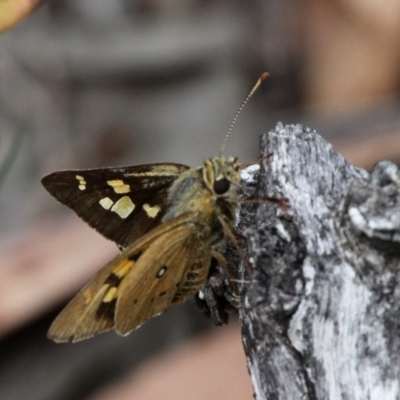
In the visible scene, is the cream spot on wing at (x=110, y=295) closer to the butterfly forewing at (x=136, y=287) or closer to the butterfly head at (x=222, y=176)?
the butterfly forewing at (x=136, y=287)

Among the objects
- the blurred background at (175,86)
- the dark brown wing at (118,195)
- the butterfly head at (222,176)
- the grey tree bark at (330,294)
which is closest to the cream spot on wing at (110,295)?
the dark brown wing at (118,195)

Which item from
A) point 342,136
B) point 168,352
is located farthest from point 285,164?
point 342,136

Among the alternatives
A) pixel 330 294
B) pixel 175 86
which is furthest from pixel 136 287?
pixel 175 86

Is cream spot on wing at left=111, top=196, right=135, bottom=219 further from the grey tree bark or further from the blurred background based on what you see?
the blurred background

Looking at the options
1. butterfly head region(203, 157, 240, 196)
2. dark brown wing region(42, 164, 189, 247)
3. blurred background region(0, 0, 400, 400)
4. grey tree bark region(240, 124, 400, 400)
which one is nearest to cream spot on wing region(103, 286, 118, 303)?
dark brown wing region(42, 164, 189, 247)

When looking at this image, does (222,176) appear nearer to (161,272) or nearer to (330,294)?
(161,272)

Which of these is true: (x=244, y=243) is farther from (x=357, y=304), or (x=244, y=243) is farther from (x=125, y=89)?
(x=125, y=89)
